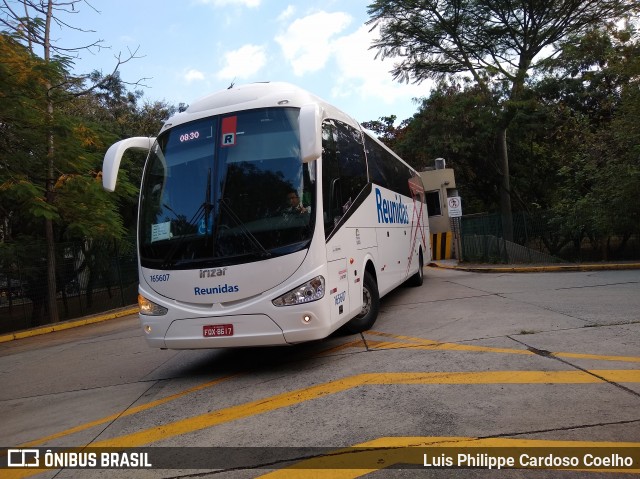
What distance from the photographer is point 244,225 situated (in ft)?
17.2

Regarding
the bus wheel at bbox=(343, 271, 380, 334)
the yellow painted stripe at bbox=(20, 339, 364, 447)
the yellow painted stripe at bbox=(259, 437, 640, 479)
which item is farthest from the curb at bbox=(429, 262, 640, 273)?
the yellow painted stripe at bbox=(259, 437, 640, 479)

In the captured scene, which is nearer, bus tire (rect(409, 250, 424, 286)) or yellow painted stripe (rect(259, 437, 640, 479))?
yellow painted stripe (rect(259, 437, 640, 479))

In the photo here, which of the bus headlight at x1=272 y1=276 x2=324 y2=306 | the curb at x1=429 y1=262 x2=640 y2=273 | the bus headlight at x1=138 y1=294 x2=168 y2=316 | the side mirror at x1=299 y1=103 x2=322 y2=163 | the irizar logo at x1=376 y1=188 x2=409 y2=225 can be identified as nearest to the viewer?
the side mirror at x1=299 y1=103 x2=322 y2=163

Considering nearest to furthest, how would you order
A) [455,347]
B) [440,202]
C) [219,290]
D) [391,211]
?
[219,290]
[455,347]
[391,211]
[440,202]

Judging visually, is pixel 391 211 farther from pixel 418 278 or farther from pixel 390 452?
pixel 390 452

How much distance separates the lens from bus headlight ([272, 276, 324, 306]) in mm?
5094

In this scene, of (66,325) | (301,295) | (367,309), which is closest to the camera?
(301,295)

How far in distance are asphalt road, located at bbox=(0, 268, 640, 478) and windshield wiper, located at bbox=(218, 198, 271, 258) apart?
144 cm

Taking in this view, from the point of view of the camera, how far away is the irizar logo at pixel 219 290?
5184 millimetres

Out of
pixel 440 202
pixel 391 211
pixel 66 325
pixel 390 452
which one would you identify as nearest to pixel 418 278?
pixel 391 211

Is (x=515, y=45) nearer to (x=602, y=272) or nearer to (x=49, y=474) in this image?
(x=602, y=272)

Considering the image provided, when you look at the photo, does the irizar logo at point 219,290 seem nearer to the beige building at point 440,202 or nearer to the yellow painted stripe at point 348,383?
the yellow painted stripe at point 348,383

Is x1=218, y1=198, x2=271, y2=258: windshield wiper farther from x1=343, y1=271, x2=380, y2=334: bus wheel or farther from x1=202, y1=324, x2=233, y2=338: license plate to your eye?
x1=343, y1=271, x2=380, y2=334: bus wheel

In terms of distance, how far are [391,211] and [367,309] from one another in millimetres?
2725
